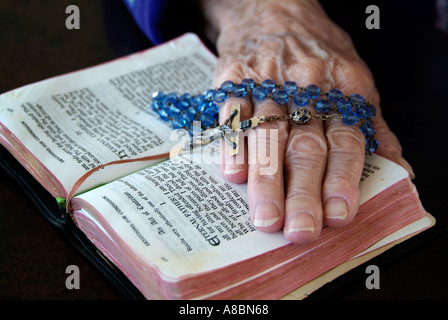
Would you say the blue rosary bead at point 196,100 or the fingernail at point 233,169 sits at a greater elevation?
the blue rosary bead at point 196,100

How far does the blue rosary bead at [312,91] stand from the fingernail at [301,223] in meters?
0.25

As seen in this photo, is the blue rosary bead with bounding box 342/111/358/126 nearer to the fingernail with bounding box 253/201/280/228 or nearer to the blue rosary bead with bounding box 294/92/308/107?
the blue rosary bead with bounding box 294/92/308/107

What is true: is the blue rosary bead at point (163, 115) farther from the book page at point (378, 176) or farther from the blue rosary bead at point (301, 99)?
the book page at point (378, 176)

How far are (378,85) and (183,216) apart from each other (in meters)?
0.62

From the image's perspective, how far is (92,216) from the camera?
0.61m

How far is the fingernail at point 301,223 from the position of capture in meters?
0.58

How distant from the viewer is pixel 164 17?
1.10 m

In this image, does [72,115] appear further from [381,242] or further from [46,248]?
[381,242]

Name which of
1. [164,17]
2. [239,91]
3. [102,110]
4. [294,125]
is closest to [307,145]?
[294,125]

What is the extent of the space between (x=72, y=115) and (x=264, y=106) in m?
0.34

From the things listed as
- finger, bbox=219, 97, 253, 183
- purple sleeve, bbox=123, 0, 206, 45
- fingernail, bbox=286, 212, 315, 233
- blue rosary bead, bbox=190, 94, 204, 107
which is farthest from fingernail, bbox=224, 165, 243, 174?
purple sleeve, bbox=123, 0, 206, 45

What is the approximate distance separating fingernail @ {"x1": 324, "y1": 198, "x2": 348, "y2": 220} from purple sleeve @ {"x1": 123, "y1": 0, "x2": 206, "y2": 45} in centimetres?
66

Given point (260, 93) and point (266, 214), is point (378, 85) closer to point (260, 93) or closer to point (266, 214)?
point (260, 93)

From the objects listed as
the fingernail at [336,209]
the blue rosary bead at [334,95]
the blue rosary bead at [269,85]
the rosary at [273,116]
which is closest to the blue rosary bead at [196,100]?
the rosary at [273,116]
